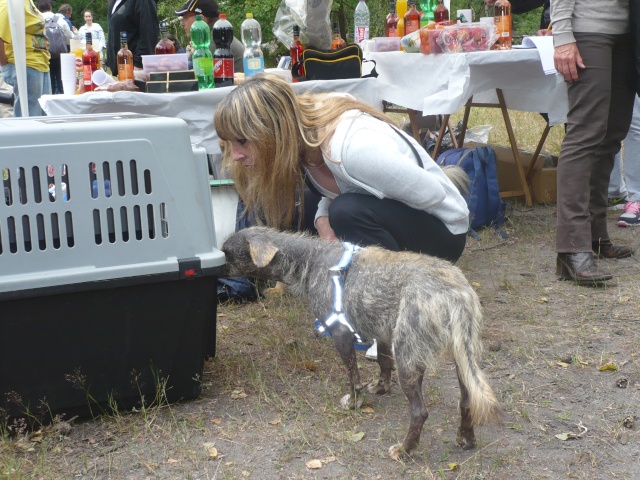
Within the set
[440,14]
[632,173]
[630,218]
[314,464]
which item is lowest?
[314,464]

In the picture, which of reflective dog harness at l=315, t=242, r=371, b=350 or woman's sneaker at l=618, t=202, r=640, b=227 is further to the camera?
woman's sneaker at l=618, t=202, r=640, b=227

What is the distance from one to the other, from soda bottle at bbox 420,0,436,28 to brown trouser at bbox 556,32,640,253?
1.76m

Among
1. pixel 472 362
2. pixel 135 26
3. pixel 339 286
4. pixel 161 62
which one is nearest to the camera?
pixel 472 362

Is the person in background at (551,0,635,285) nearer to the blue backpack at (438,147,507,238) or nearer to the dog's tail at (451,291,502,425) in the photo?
the blue backpack at (438,147,507,238)

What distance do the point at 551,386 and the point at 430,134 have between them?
4.43 meters

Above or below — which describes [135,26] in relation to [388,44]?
above

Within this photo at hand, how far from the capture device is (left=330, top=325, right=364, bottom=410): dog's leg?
2701mm

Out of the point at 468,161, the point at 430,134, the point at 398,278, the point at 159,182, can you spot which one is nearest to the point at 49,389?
the point at 159,182

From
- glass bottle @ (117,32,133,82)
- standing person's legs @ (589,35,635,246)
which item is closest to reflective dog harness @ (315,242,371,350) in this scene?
standing person's legs @ (589,35,635,246)

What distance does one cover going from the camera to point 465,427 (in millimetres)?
2543

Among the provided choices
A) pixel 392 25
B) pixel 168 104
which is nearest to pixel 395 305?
pixel 168 104

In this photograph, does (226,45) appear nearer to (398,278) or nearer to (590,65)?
(590,65)

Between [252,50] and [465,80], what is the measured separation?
1337mm

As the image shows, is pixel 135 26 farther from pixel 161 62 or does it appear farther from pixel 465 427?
A: pixel 465 427
